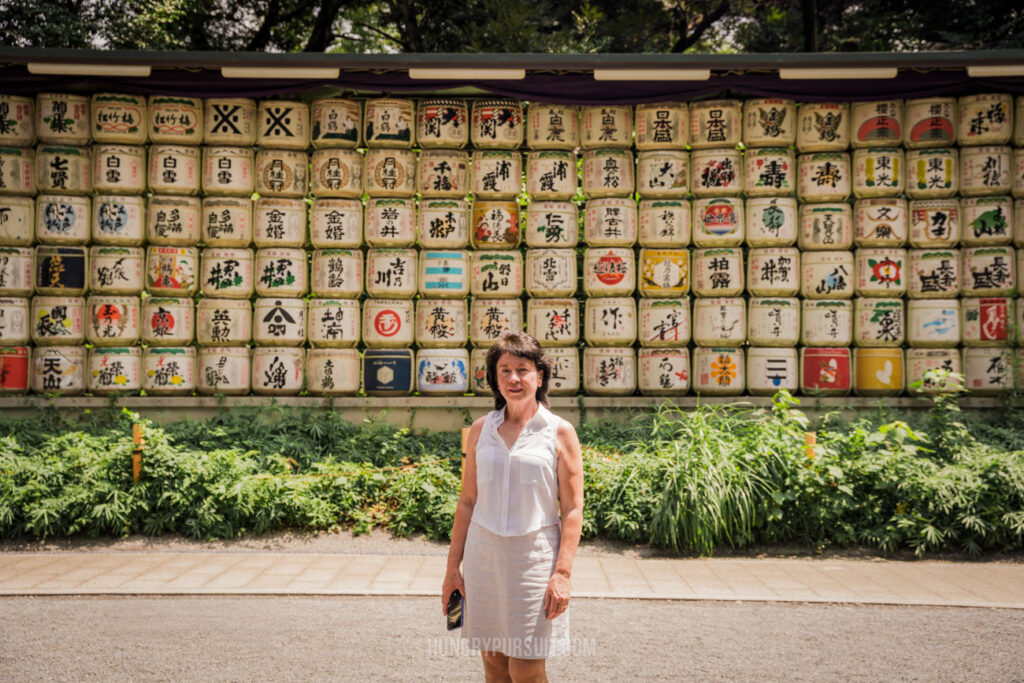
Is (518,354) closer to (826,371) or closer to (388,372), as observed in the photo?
(388,372)

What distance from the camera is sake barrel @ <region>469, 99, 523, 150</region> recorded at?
8219mm

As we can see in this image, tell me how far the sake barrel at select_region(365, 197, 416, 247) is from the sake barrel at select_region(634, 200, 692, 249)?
1.33m

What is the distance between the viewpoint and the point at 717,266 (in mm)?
8148

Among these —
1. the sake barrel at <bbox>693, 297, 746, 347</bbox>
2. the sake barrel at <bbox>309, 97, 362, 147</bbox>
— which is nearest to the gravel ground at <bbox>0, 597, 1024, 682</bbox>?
the sake barrel at <bbox>693, 297, 746, 347</bbox>

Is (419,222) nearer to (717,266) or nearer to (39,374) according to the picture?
(717,266)

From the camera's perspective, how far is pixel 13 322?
7.90 m

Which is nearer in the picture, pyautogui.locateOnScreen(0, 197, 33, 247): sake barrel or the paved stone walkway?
the paved stone walkway

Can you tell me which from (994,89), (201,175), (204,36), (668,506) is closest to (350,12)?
(204,36)

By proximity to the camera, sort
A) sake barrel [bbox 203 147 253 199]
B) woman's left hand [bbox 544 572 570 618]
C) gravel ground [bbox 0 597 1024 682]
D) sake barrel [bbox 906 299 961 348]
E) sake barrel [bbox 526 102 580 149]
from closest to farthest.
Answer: woman's left hand [bbox 544 572 570 618] < gravel ground [bbox 0 597 1024 682] < sake barrel [bbox 906 299 961 348] < sake barrel [bbox 203 147 253 199] < sake barrel [bbox 526 102 580 149]

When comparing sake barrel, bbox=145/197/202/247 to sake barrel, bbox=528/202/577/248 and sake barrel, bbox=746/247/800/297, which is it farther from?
sake barrel, bbox=746/247/800/297

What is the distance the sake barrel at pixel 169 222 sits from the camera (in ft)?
26.5

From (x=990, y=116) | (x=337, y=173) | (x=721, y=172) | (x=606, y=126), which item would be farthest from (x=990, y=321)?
(x=337, y=173)

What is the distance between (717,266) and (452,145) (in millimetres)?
3204

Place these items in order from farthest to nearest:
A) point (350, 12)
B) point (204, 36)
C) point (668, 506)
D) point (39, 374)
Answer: point (350, 12) < point (204, 36) < point (39, 374) < point (668, 506)
